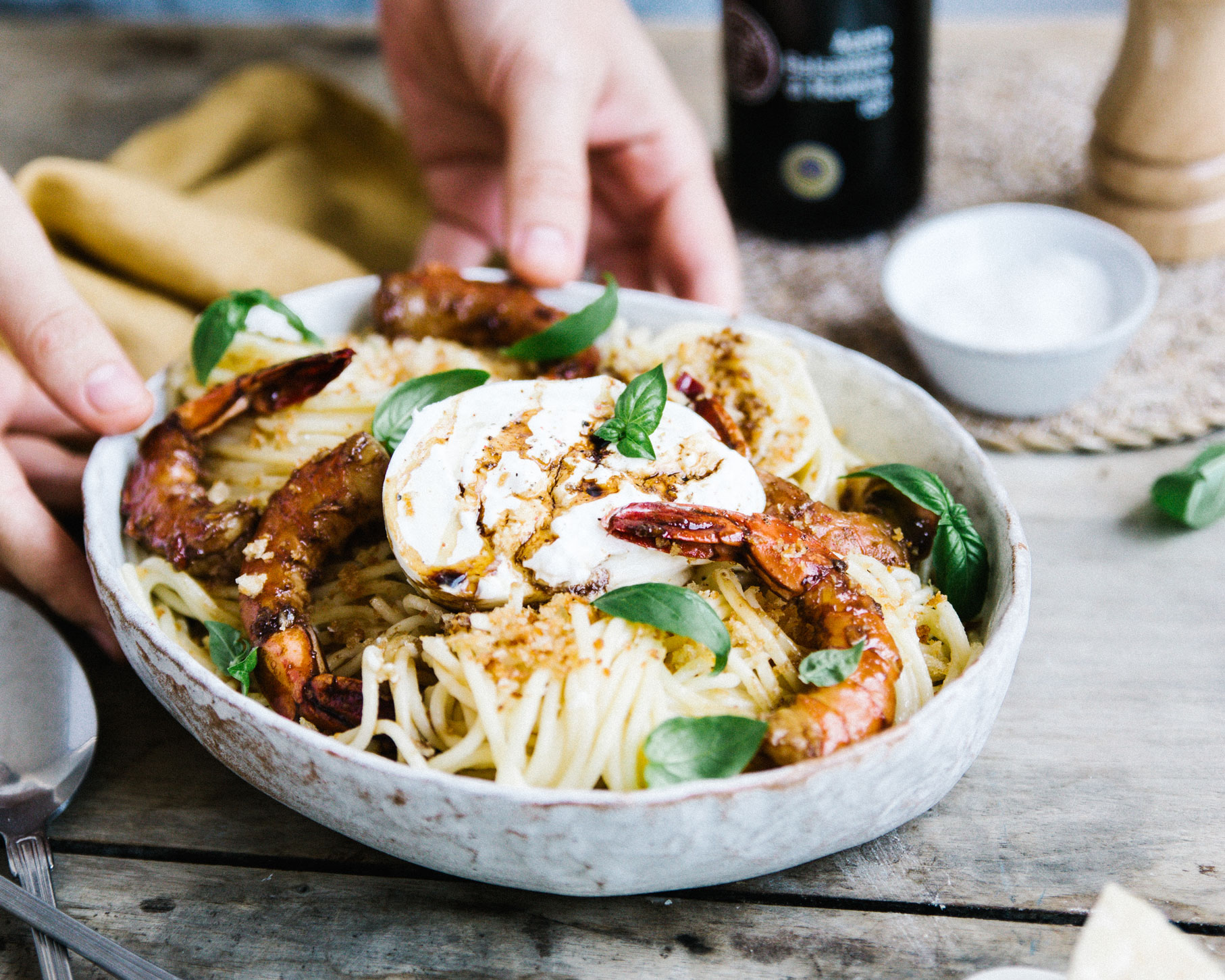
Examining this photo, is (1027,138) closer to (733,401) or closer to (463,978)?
(733,401)

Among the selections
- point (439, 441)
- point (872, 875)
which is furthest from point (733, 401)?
point (872, 875)

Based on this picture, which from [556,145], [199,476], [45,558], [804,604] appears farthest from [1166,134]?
[45,558]

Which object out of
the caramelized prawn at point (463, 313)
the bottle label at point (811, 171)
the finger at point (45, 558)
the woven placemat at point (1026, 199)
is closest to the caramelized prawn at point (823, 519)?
the caramelized prawn at point (463, 313)

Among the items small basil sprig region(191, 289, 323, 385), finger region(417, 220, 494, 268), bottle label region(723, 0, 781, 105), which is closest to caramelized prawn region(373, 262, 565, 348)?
small basil sprig region(191, 289, 323, 385)

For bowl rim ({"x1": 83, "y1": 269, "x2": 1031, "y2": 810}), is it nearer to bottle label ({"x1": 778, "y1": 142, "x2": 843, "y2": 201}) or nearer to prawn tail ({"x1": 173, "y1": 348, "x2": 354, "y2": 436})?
prawn tail ({"x1": 173, "y1": 348, "x2": 354, "y2": 436})

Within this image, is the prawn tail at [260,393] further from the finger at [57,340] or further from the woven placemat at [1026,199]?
the woven placemat at [1026,199]

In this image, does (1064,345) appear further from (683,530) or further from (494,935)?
(494,935)
